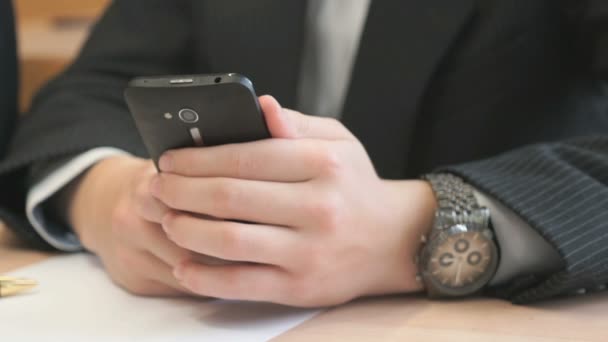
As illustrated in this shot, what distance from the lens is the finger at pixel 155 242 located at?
1.33 feet

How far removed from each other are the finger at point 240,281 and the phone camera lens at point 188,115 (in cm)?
9

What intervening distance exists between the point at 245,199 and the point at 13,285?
190 millimetres

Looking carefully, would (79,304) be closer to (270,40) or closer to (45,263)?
(45,263)

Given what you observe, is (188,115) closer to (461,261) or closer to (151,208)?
(151,208)

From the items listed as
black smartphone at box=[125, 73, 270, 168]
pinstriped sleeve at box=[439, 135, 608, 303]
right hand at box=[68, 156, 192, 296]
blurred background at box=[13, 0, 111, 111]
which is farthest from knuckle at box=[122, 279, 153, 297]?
blurred background at box=[13, 0, 111, 111]

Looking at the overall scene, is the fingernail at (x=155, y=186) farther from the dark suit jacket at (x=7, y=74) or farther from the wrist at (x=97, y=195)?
the dark suit jacket at (x=7, y=74)

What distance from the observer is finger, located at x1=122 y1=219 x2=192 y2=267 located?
1.33 ft

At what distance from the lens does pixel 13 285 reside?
448 millimetres

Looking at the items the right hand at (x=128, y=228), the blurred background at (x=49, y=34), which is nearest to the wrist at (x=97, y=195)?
the right hand at (x=128, y=228)

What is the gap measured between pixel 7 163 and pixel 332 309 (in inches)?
12.1

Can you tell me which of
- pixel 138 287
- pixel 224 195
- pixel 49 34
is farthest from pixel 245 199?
pixel 49 34

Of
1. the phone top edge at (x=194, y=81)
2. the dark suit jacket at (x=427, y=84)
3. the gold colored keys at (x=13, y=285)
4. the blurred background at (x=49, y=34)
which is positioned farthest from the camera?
the blurred background at (x=49, y=34)

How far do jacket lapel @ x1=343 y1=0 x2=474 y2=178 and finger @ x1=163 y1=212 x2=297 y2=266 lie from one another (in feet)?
0.85

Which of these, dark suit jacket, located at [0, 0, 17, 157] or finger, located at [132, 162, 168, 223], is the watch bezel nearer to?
finger, located at [132, 162, 168, 223]
